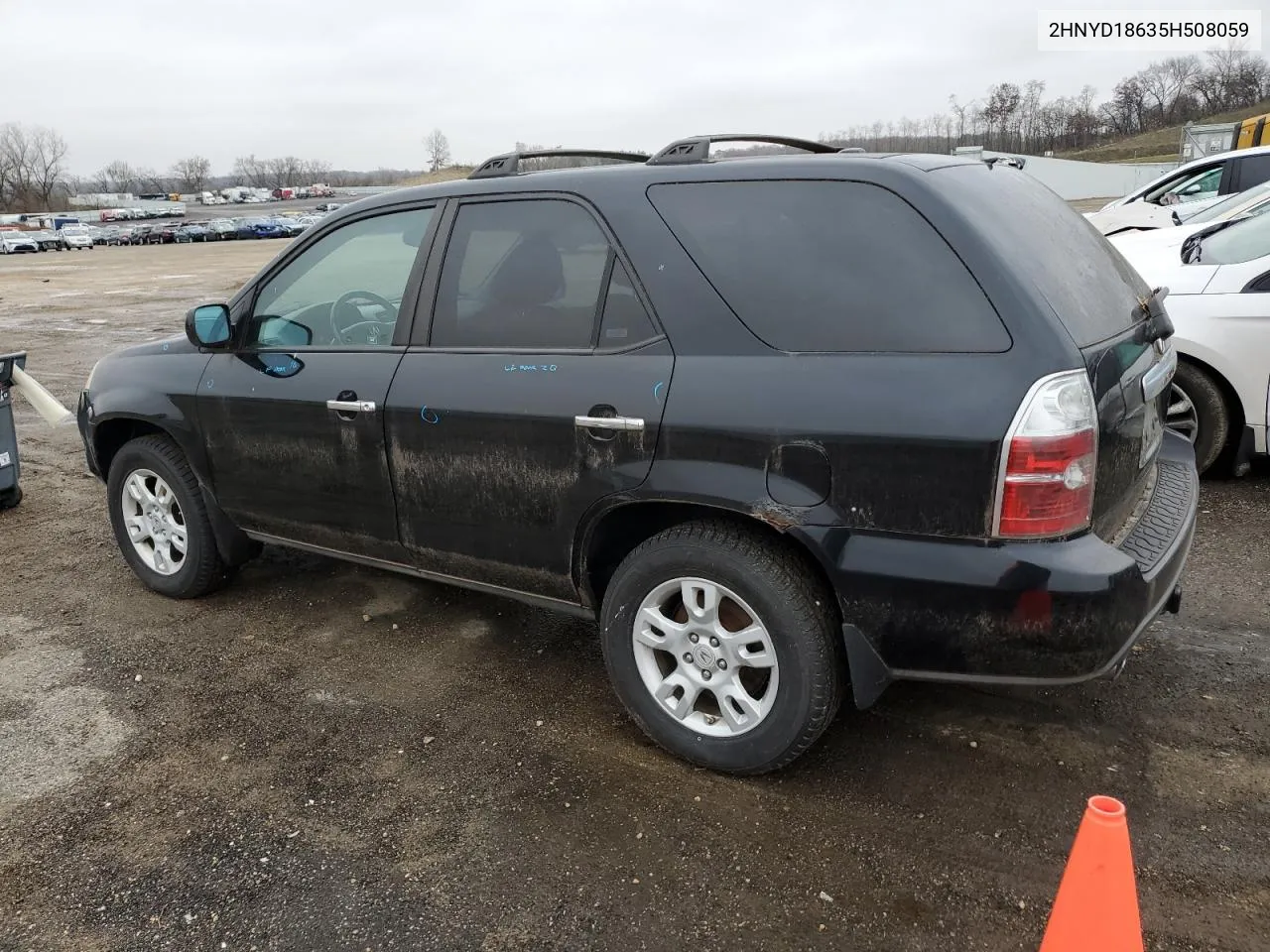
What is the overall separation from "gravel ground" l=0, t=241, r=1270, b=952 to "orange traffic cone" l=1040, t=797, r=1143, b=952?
55 cm

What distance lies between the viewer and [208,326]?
398 cm

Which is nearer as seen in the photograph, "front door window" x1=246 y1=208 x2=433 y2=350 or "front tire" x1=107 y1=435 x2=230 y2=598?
"front door window" x1=246 y1=208 x2=433 y2=350

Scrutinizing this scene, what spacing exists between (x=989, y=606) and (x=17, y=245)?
68551 millimetres

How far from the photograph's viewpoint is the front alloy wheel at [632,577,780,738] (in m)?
2.85

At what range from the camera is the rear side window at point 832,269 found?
2535 millimetres

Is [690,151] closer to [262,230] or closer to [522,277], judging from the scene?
[522,277]

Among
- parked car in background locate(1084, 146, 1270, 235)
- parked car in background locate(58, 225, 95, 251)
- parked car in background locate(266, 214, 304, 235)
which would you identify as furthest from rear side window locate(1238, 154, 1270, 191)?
parked car in background locate(58, 225, 95, 251)

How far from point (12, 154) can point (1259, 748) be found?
15501cm

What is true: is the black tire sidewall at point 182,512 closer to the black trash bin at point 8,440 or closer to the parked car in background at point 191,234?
the black trash bin at point 8,440

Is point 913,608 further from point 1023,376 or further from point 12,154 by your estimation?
point 12,154

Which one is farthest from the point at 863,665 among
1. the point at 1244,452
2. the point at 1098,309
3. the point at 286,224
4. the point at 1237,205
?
the point at 286,224

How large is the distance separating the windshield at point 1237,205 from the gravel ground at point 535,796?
3151 mm

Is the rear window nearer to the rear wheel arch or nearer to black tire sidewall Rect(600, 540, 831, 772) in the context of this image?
the rear wheel arch

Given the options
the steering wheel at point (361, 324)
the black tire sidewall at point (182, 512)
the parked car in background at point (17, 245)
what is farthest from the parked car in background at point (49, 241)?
the steering wheel at point (361, 324)
